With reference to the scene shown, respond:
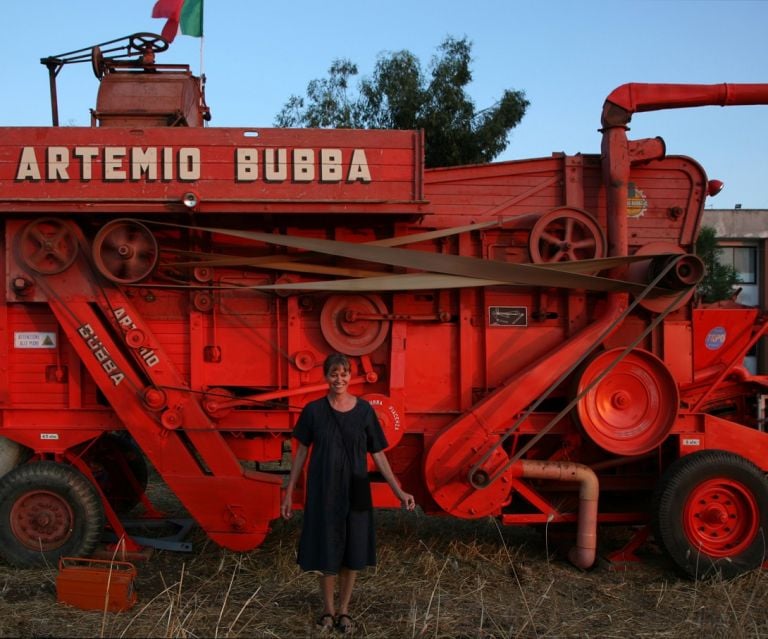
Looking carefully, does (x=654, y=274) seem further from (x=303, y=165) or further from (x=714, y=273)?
(x=714, y=273)

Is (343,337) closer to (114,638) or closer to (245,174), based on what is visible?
(245,174)

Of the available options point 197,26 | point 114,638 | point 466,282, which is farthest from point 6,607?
point 197,26

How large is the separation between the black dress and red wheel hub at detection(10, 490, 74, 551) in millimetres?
2542

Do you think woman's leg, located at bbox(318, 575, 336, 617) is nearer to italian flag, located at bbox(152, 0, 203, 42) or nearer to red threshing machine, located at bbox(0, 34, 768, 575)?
red threshing machine, located at bbox(0, 34, 768, 575)

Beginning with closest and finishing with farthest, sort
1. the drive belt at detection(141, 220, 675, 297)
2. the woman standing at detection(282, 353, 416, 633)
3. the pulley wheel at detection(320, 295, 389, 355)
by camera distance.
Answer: the woman standing at detection(282, 353, 416, 633), the drive belt at detection(141, 220, 675, 297), the pulley wheel at detection(320, 295, 389, 355)

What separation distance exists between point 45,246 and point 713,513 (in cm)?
566

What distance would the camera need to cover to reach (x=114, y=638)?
13.7ft

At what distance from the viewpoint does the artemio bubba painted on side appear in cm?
569

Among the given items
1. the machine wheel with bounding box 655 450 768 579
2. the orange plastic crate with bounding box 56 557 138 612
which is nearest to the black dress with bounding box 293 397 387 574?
the orange plastic crate with bounding box 56 557 138 612

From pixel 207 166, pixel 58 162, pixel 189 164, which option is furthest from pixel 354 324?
pixel 58 162

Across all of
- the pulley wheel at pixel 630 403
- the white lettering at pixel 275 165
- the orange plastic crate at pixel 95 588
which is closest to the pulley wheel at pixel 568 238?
the pulley wheel at pixel 630 403

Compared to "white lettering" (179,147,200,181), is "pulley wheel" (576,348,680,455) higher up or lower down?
Result: lower down

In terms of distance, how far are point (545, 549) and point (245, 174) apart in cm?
409

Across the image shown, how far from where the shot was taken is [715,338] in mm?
6465
